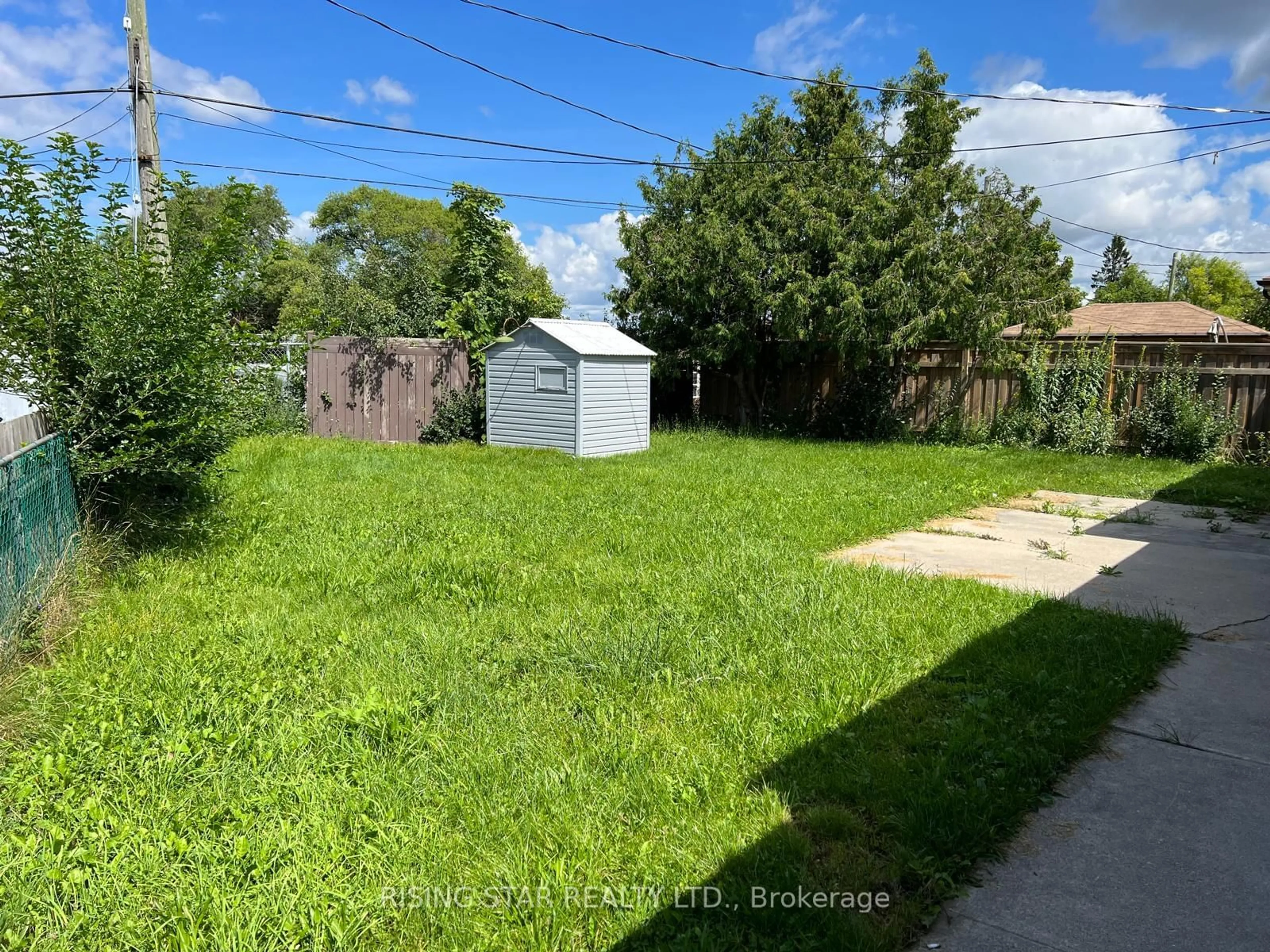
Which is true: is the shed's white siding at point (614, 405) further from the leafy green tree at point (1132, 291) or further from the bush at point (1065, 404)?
the leafy green tree at point (1132, 291)

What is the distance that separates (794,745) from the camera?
3062 mm

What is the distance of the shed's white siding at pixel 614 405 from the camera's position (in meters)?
11.6

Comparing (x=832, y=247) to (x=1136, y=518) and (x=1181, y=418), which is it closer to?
(x=1181, y=418)

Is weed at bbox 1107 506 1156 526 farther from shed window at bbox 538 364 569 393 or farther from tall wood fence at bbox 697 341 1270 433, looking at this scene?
shed window at bbox 538 364 569 393

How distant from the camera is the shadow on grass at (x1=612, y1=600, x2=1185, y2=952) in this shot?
7.09 feet

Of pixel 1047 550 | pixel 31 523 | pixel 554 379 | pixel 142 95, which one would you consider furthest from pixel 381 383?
pixel 1047 550

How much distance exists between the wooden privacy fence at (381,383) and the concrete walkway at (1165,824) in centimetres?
1028

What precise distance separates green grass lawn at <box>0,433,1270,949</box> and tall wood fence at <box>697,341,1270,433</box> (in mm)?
8197

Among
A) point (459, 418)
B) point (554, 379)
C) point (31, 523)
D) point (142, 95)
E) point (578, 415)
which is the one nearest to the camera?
point (31, 523)

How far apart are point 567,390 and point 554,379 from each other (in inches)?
11.2

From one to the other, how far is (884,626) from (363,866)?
282 cm

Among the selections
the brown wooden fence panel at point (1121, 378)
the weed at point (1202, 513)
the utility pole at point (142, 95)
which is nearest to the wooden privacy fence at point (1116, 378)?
the brown wooden fence panel at point (1121, 378)

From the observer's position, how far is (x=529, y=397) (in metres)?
12.1

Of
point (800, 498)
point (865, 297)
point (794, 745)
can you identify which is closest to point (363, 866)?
point (794, 745)
